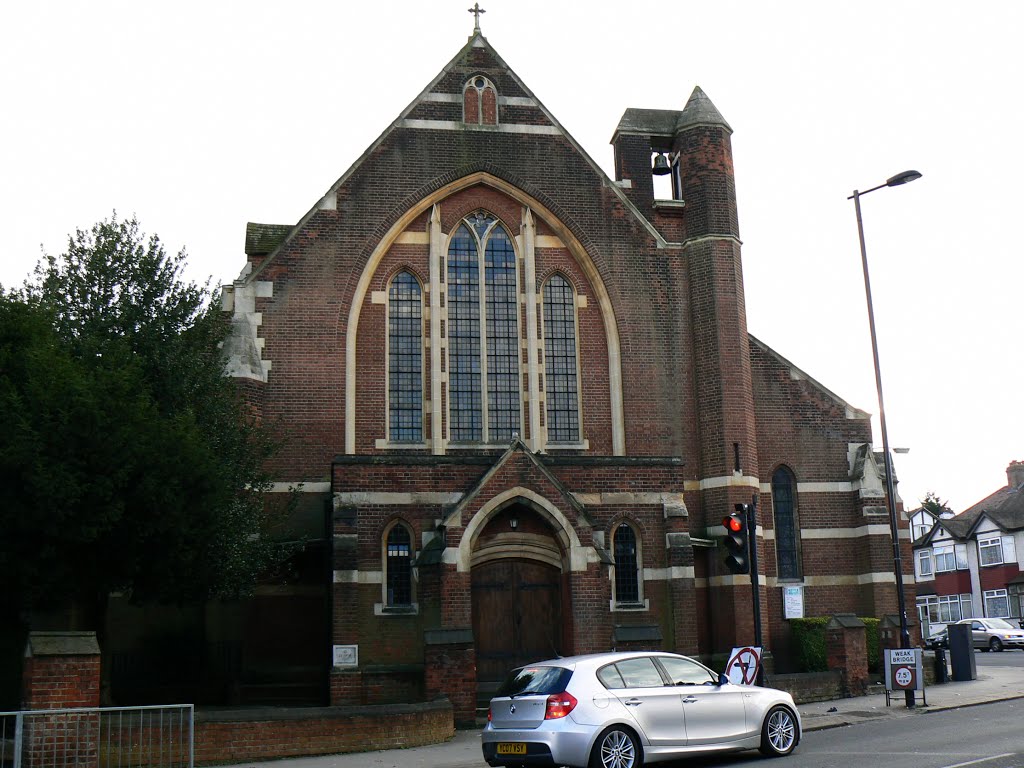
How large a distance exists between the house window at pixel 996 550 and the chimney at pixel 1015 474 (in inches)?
163

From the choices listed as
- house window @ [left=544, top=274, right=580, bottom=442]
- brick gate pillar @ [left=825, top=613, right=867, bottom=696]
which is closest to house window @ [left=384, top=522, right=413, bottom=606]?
house window @ [left=544, top=274, right=580, bottom=442]

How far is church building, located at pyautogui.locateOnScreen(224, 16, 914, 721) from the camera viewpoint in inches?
992

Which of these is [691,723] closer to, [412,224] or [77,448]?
[77,448]

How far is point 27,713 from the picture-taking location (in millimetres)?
13898

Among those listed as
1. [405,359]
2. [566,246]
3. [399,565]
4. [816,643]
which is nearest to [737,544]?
[399,565]

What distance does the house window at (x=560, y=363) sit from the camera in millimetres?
27062

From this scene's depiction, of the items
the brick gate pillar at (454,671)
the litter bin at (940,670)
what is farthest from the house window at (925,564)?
the brick gate pillar at (454,671)

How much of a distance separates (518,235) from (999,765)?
17.6 meters

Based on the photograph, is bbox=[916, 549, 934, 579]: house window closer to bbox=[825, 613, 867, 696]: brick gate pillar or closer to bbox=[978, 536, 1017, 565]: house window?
bbox=[978, 536, 1017, 565]: house window

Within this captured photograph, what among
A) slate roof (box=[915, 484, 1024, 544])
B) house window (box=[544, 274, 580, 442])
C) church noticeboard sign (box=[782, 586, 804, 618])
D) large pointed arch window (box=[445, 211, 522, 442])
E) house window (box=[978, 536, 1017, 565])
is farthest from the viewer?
house window (box=[978, 536, 1017, 565])

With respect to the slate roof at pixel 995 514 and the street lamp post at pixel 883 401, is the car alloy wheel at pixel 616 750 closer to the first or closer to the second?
the street lamp post at pixel 883 401

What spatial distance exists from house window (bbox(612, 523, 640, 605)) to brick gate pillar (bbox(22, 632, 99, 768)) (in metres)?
11.1

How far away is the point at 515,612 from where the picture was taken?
74.6 ft

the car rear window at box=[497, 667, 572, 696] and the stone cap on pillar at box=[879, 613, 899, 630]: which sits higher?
the stone cap on pillar at box=[879, 613, 899, 630]
